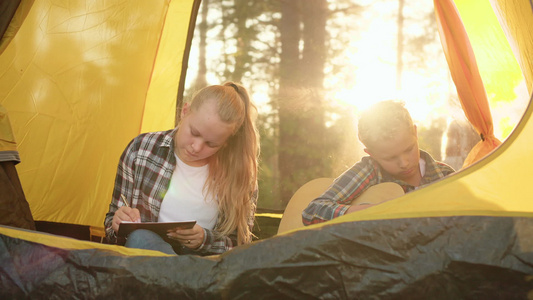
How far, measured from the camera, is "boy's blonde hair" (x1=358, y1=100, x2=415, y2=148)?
4.87 ft

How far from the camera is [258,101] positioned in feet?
12.0

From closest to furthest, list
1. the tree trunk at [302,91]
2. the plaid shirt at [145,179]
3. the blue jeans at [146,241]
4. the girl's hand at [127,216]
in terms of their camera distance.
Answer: the blue jeans at [146,241], the girl's hand at [127,216], the plaid shirt at [145,179], the tree trunk at [302,91]

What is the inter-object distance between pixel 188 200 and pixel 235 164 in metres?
0.20

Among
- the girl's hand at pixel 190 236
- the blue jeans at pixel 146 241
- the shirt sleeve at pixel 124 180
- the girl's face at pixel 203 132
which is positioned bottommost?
the girl's hand at pixel 190 236

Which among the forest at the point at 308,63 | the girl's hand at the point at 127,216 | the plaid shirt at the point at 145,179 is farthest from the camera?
the forest at the point at 308,63

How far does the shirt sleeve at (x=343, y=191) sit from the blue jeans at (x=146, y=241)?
45cm

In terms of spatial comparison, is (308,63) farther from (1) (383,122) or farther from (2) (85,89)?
(1) (383,122)

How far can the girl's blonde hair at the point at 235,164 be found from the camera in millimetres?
1549

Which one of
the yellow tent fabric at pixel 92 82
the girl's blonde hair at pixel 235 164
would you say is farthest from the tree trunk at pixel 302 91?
the girl's blonde hair at pixel 235 164

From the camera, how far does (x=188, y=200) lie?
1.59 metres

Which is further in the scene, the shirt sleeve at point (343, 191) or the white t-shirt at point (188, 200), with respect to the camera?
the white t-shirt at point (188, 200)

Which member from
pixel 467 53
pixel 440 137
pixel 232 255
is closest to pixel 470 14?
pixel 467 53

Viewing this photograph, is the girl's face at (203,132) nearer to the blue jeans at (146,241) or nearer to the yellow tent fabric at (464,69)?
the blue jeans at (146,241)

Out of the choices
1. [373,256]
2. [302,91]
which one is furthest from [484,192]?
[302,91]
